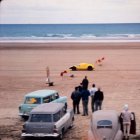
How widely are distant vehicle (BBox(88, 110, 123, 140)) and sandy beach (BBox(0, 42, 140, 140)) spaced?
1544mm

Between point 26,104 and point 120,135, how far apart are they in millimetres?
6956

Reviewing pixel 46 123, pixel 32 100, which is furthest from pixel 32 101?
pixel 46 123

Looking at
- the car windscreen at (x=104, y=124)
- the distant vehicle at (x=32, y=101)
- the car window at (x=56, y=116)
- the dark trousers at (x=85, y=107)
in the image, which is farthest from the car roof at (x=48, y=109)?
the dark trousers at (x=85, y=107)

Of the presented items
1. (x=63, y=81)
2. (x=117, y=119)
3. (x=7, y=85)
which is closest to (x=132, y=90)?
(x=63, y=81)

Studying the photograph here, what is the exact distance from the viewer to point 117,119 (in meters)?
18.4

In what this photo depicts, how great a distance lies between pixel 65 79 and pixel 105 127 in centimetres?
2127

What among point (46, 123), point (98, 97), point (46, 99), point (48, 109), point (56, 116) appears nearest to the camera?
point (46, 123)

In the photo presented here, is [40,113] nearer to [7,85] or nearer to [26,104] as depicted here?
[26,104]

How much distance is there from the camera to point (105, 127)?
17781mm

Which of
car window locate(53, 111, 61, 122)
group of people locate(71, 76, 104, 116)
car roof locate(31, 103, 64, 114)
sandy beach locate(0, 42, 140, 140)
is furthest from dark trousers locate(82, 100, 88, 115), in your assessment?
car window locate(53, 111, 61, 122)

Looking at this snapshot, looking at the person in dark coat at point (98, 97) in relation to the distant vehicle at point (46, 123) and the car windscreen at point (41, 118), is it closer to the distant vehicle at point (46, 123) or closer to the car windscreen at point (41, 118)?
the distant vehicle at point (46, 123)

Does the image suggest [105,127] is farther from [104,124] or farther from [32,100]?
[32,100]

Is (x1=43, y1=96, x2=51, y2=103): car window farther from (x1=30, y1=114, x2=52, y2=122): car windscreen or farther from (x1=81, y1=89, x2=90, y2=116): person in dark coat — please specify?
(x1=30, y1=114, x2=52, y2=122): car windscreen

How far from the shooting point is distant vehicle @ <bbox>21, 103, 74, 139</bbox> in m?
19.0
